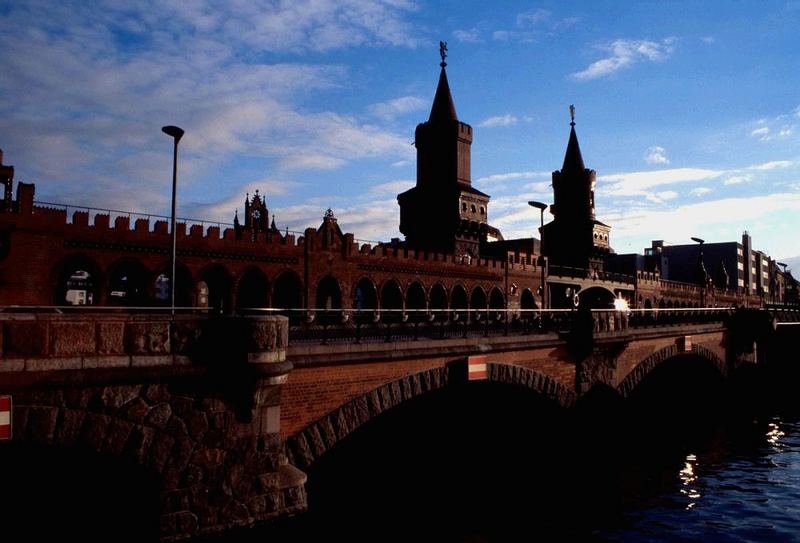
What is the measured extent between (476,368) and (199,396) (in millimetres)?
9702

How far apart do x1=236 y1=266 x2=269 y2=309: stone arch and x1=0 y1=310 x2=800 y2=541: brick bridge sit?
1878 cm

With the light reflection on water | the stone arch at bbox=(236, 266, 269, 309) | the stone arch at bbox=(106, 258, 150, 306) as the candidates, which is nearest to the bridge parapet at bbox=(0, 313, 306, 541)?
the light reflection on water

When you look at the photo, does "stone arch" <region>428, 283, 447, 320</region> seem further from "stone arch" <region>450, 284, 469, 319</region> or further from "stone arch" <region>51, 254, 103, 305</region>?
"stone arch" <region>51, 254, 103, 305</region>

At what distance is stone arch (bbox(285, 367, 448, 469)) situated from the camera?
13.0 metres

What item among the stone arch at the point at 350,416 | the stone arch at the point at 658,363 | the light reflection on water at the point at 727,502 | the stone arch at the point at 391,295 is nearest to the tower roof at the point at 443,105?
the stone arch at the point at 391,295

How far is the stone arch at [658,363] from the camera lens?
2694cm

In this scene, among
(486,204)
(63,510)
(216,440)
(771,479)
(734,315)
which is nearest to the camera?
(216,440)

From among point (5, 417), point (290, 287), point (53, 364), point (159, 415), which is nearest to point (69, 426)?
point (5, 417)

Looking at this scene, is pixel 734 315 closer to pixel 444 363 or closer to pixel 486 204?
pixel 486 204

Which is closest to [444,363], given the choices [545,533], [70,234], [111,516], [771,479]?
[545,533]

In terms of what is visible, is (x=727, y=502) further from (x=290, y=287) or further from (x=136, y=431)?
(x=290, y=287)

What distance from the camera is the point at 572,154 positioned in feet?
243

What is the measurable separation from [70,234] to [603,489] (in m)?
25.4

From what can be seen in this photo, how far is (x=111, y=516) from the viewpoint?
10.9 meters
